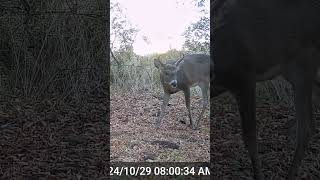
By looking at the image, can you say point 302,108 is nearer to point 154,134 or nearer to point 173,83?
point 173,83

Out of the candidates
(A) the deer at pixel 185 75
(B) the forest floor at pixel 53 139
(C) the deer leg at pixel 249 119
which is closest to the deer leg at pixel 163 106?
(A) the deer at pixel 185 75

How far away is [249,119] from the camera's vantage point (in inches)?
137

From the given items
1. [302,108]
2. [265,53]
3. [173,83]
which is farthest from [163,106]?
[302,108]

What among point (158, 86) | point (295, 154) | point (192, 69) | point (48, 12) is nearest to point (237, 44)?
point (192, 69)

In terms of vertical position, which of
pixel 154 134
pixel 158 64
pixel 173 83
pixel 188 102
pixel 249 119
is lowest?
pixel 154 134

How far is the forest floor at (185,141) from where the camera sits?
341 centimetres

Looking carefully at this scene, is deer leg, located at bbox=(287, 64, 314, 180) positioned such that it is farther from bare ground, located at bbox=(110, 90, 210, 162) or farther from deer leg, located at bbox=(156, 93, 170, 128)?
deer leg, located at bbox=(156, 93, 170, 128)

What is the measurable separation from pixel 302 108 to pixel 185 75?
0.88 meters

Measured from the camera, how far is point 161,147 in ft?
11.1

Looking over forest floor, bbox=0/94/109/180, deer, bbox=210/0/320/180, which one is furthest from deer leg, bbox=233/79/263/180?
forest floor, bbox=0/94/109/180

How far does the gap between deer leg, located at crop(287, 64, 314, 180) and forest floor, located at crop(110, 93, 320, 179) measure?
204 millimetres

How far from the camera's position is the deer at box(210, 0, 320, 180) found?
11.0 ft

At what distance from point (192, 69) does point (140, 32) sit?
0.48 meters

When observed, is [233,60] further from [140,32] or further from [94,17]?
[94,17]
